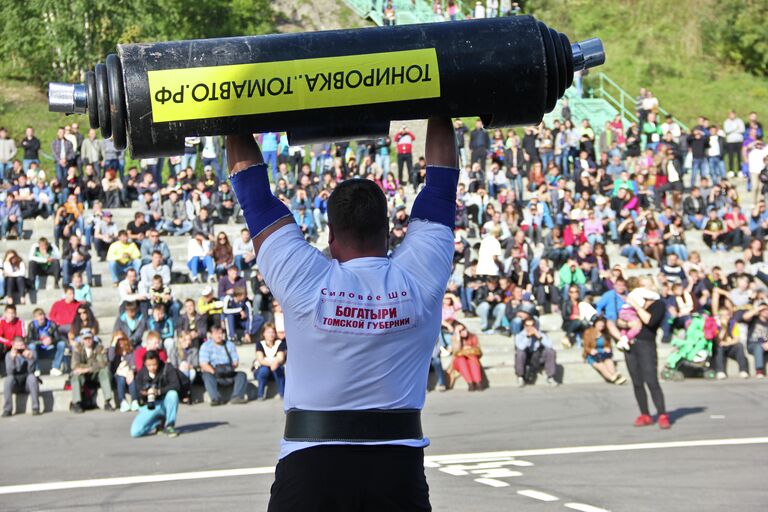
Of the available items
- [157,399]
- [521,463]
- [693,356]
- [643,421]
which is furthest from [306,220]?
[521,463]

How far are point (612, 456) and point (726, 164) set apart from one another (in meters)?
19.4

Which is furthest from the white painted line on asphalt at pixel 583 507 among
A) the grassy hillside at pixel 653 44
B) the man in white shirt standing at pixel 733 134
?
the grassy hillside at pixel 653 44

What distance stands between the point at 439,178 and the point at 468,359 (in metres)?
15.2

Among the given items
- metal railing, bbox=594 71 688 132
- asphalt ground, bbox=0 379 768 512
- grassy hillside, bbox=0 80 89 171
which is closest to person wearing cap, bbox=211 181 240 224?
grassy hillside, bbox=0 80 89 171

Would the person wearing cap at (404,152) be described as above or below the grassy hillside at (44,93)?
below

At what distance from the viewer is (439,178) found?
3621 millimetres

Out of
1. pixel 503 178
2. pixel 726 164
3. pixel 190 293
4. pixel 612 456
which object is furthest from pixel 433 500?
pixel 726 164

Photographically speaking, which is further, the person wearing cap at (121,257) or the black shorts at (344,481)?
the person wearing cap at (121,257)

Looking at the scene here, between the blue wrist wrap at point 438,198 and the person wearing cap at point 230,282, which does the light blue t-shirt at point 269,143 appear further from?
the blue wrist wrap at point 438,198

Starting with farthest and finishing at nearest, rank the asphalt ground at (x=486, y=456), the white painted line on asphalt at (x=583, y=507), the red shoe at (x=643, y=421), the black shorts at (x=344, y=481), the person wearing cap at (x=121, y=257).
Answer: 1. the person wearing cap at (x=121, y=257)
2. the red shoe at (x=643, y=421)
3. the asphalt ground at (x=486, y=456)
4. the white painted line on asphalt at (x=583, y=507)
5. the black shorts at (x=344, y=481)

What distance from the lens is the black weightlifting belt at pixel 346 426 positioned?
330cm

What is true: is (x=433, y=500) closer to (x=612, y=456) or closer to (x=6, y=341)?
(x=612, y=456)

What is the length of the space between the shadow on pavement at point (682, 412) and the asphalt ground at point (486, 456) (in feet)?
0.09

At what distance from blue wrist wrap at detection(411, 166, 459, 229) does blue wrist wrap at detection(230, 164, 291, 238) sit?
43 cm
